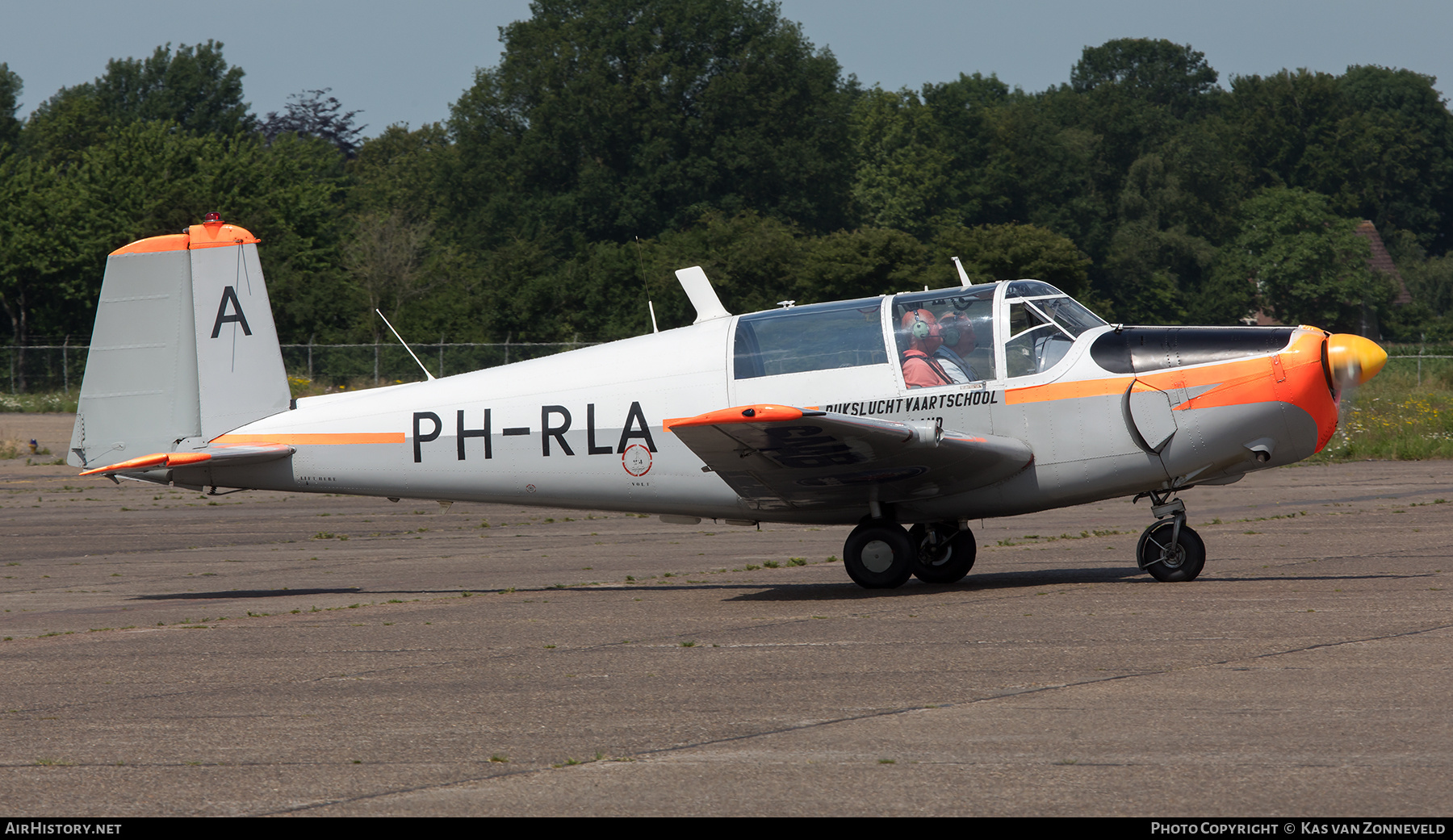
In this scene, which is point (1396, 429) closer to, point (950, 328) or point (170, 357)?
point (950, 328)

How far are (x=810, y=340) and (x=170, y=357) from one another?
19.0 ft

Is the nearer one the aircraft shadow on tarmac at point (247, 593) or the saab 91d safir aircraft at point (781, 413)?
the saab 91d safir aircraft at point (781, 413)

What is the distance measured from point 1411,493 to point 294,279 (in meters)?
42.1

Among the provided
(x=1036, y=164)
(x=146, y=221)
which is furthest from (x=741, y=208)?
(x=146, y=221)

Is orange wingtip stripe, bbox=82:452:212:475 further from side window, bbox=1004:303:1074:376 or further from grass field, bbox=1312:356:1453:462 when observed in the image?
grass field, bbox=1312:356:1453:462

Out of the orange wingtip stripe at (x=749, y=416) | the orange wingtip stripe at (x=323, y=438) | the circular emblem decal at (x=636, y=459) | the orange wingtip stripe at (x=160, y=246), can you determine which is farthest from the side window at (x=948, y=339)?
the orange wingtip stripe at (x=160, y=246)

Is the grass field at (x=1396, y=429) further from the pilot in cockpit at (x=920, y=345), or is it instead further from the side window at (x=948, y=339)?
the pilot in cockpit at (x=920, y=345)

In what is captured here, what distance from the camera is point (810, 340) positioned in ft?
38.3

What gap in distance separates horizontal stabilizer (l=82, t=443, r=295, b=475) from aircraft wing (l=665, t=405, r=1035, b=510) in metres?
3.64

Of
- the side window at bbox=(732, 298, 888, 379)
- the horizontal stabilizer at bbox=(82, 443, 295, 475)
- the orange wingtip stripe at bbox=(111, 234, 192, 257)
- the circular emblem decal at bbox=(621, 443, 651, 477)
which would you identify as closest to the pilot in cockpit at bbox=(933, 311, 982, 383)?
the side window at bbox=(732, 298, 888, 379)

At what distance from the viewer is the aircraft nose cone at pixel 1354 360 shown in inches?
415

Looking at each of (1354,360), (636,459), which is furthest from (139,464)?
(1354,360)

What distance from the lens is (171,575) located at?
14.5m

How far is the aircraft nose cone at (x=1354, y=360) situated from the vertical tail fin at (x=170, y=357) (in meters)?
8.88
